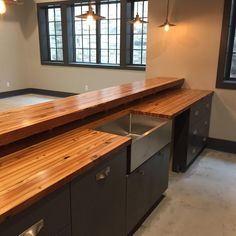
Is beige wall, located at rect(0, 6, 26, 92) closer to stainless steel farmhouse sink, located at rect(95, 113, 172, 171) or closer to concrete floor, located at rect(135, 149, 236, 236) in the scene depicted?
stainless steel farmhouse sink, located at rect(95, 113, 172, 171)

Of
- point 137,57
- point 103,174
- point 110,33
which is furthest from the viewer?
point 110,33

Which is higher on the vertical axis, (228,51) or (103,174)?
(228,51)

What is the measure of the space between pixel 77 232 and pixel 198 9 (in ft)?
11.1

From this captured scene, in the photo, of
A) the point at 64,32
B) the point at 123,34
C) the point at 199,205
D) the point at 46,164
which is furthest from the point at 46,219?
the point at 64,32

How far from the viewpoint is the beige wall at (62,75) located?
6602 millimetres

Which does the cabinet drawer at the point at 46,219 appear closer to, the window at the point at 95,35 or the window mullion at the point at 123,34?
the window at the point at 95,35

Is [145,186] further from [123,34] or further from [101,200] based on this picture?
[123,34]

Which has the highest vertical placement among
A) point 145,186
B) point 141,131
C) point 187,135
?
point 141,131

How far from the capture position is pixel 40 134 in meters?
1.82

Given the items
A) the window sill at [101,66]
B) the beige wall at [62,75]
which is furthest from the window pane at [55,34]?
the beige wall at [62,75]

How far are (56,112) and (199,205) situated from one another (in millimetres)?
1611

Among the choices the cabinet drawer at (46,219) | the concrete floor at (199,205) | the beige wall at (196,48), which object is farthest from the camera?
the beige wall at (196,48)

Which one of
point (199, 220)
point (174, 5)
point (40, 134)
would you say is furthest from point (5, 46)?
point (199, 220)

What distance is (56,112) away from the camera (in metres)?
1.98
